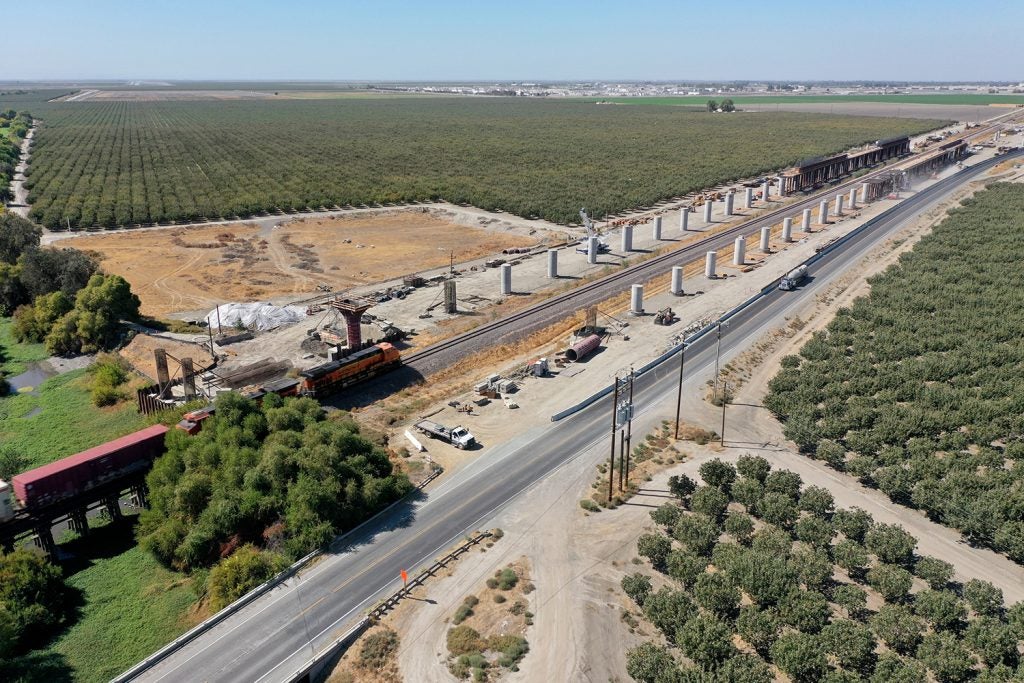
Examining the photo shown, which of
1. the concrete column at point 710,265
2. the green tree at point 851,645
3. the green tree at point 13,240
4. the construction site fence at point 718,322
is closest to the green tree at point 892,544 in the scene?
the green tree at point 851,645

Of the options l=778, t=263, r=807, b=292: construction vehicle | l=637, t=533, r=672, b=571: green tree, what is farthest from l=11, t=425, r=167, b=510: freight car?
l=778, t=263, r=807, b=292: construction vehicle

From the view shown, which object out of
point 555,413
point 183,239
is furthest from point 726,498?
point 183,239

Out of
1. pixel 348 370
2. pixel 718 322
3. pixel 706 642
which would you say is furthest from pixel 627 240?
pixel 706 642

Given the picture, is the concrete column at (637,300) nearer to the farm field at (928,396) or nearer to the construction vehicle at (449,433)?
the farm field at (928,396)

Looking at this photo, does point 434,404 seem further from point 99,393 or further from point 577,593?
point 99,393

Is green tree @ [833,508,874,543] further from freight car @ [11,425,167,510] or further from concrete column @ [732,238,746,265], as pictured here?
concrete column @ [732,238,746,265]

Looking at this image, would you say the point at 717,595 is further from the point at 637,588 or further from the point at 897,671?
the point at 897,671
